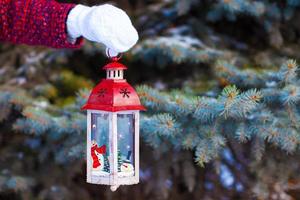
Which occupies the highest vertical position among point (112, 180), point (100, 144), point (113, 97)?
point (113, 97)

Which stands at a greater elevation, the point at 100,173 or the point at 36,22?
the point at 36,22

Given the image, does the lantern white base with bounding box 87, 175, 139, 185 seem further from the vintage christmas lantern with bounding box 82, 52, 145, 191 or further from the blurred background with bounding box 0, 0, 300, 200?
the blurred background with bounding box 0, 0, 300, 200

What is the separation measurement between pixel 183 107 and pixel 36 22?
1.91ft

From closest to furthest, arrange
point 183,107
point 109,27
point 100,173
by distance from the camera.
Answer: point 109,27
point 100,173
point 183,107

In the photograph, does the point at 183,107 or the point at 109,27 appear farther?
the point at 183,107

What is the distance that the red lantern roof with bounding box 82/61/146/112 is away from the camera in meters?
1.47

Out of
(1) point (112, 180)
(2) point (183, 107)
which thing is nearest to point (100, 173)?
(1) point (112, 180)

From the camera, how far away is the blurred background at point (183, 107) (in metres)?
1.77

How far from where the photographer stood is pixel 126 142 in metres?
1.61

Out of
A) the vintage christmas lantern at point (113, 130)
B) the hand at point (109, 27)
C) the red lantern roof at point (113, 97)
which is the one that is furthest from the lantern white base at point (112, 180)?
the hand at point (109, 27)

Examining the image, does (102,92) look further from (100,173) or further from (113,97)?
(100,173)

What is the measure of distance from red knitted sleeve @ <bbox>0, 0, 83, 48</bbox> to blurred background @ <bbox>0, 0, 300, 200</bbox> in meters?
0.39

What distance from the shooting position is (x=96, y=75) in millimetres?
3098

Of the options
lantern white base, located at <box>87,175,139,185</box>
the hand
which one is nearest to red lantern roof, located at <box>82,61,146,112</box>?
the hand
